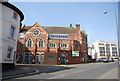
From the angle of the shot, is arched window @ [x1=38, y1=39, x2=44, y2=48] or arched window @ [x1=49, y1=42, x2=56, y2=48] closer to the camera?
arched window @ [x1=38, y1=39, x2=44, y2=48]

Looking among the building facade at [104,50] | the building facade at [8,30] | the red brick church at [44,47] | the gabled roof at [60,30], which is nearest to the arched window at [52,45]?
the red brick church at [44,47]

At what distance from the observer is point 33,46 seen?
41.8 meters

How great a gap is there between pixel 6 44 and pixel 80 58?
34.6 m

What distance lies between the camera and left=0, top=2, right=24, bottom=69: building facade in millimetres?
16094

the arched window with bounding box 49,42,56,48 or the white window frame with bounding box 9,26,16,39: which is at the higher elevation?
the white window frame with bounding box 9,26,16,39

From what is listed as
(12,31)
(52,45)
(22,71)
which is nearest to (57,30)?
(52,45)

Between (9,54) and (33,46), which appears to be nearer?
(9,54)

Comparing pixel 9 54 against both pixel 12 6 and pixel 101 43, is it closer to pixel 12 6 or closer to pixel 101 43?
pixel 12 6

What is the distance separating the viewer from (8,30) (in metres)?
17.0

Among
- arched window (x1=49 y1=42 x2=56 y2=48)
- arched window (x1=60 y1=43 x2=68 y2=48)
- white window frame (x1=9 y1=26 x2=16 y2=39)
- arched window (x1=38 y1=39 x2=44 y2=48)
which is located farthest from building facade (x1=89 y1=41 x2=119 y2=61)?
white window frame (x1=9 y1=26 x2=16 y2=39)

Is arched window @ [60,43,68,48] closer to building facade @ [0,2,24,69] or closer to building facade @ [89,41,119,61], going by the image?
building facade @ [0,2,24,69]

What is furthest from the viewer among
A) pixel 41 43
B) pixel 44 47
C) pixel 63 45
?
pixel 63 45

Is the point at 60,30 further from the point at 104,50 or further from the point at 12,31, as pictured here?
the point at 104,50

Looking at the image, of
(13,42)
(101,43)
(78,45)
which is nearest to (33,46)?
(78,45)
